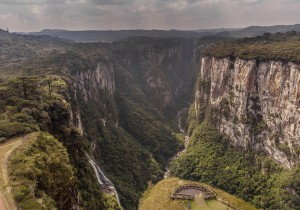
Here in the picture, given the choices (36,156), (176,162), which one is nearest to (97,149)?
(176,162)

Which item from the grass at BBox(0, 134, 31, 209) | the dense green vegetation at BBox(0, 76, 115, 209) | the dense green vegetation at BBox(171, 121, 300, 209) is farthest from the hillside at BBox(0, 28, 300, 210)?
the grass at BBox(0, 134, 31, 209)

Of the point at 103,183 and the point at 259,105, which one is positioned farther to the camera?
Result: the point at 259,105

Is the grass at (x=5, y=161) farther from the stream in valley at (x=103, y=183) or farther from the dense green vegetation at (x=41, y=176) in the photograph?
the stream in valley at (x=103, y=183)

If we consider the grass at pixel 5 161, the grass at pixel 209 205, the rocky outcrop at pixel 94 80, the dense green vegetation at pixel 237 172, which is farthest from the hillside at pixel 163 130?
the grass at pixel 209 205

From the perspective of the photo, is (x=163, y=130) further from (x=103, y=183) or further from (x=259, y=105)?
(x=103, y=183)

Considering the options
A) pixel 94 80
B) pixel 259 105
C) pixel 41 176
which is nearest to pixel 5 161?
pixel 41 176

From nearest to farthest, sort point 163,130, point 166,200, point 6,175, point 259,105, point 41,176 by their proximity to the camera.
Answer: point 6,175
point 41,176
point 166,200
point 259,105
point 163,130
